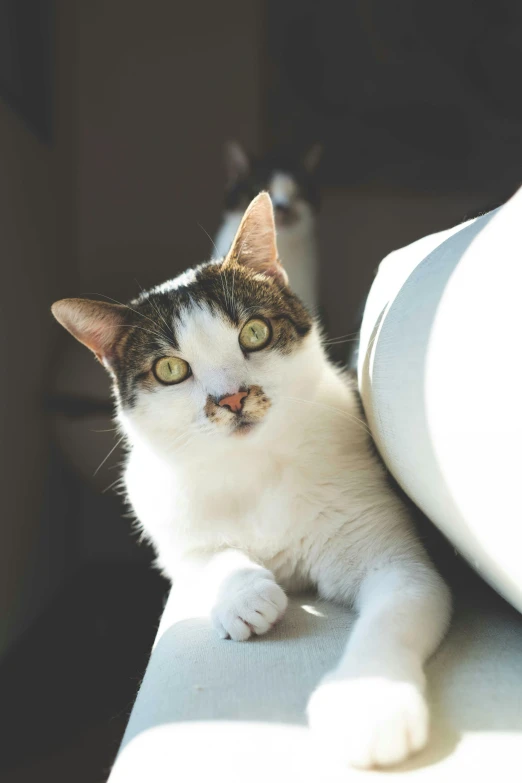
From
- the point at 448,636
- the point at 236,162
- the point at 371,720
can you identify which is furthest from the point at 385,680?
the point at 236,162

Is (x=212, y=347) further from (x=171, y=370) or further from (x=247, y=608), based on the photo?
(x=247, y=608)

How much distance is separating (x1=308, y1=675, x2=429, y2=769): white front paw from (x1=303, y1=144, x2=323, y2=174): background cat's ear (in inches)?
81.9

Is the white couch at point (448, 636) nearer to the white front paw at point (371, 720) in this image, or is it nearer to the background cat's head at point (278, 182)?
the white front paw at point (371, 720)

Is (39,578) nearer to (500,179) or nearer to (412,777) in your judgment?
(412,777)

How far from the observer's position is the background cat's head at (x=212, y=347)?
1.00 m

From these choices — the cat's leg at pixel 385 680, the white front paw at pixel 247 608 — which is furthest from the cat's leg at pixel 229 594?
the cat's leg at pixel 385 680

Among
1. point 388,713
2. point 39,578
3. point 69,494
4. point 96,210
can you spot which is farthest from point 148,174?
point 388,713

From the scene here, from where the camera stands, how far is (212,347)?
1.04 metres

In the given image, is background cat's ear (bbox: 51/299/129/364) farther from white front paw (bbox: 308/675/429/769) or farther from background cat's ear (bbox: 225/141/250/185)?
background cat's ear (bbox: 225/141/250/185)

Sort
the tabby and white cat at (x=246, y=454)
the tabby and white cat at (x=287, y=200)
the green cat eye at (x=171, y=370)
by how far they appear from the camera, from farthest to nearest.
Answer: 1. the tabby and white cat at (x=287, y=200)
2. the green cat eye at (x=171, y=370)
3. the tabby and white cat at (x=246, y=454)

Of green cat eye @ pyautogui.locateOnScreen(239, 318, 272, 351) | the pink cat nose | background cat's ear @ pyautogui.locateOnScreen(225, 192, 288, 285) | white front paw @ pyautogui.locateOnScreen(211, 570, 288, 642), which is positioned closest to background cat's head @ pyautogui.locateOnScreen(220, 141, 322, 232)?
background cat's ear @ pyautogui.locateOnScreen(225, 192, 288, 285)

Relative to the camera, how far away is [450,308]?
2.10 ft

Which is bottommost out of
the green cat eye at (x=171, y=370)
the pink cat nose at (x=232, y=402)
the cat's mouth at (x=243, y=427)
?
the cat's mouth at (x=243, y=427)

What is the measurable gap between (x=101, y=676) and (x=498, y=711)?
1325mm
